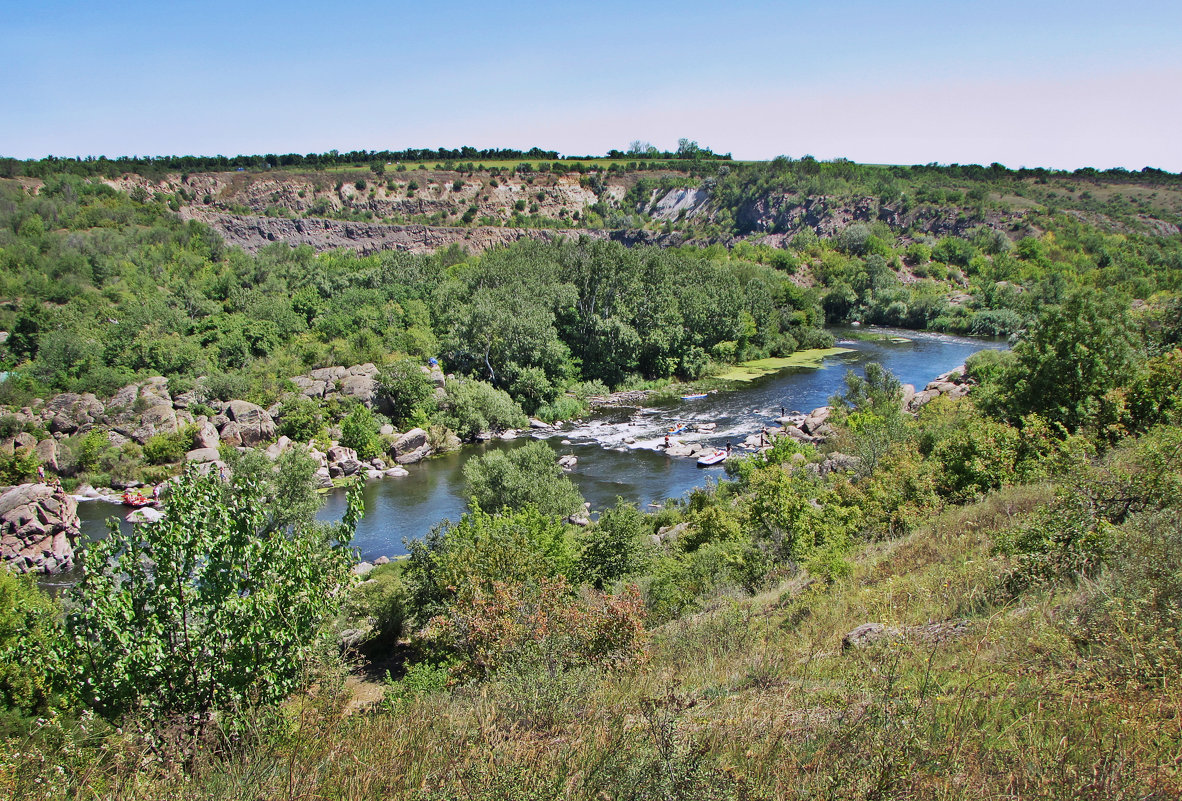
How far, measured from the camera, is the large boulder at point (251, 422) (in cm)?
3750

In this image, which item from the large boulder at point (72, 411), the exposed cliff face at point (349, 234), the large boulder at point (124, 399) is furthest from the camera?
the exposed cliff face at point (349, 234)

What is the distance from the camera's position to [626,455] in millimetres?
37781

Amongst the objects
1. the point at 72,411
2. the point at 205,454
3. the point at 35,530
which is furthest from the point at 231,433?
the point at 35,530

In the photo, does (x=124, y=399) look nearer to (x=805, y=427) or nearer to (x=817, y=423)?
(x=805, y=427)

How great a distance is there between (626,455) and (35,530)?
25618 mm

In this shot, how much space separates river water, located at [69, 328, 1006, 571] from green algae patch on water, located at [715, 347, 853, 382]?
1235 mm

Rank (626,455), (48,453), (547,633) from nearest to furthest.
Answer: (547,633) → (48,453) → (626,455)

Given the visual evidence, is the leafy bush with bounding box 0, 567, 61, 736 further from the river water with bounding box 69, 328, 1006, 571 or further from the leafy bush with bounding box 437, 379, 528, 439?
the leafy bush with bounding box 437, 379, 528, 439

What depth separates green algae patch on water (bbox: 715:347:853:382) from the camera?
180 feet

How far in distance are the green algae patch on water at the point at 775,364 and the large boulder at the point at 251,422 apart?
104ft

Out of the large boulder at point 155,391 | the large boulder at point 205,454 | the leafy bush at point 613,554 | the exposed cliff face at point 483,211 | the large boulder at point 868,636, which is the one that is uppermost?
the exposed cliff face at point 483,211

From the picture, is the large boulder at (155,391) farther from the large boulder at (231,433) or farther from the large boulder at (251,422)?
the large boulder at (231,433)

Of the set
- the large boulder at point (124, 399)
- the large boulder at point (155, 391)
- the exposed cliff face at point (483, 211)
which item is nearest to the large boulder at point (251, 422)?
the large boulder at point (155, 391)

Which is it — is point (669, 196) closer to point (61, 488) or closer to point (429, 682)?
point (61, 488)
